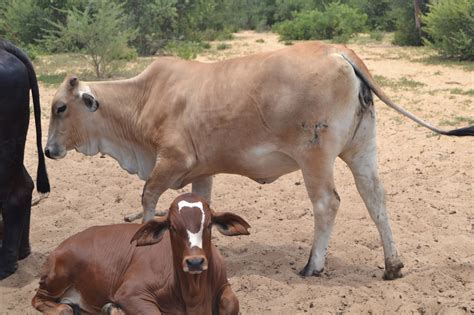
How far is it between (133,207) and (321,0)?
24.7 meters

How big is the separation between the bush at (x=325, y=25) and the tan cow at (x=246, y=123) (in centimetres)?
1774

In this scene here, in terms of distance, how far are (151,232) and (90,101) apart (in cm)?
208

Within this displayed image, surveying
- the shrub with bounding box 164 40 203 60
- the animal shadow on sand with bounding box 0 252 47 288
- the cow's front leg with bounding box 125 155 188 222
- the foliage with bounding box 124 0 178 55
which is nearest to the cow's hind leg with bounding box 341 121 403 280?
the cow's front leg with bounding box 125 155 188 222

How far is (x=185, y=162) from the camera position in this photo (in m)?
5.34

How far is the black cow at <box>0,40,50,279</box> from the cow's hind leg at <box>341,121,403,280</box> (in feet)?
8.05

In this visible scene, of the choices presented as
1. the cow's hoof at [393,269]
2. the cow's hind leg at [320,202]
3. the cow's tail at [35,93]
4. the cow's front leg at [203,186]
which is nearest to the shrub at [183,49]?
the cow's front leg at [203,186]

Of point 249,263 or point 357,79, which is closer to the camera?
point 357,79

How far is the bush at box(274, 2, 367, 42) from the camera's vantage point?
23172mm

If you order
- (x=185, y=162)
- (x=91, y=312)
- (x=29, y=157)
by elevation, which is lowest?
(x=29, y=157)

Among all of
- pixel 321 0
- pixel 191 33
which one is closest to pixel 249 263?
pixel 191 33

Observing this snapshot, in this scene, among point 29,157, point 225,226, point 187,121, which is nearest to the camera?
point 225,226

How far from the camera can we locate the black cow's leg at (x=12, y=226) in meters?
5.23

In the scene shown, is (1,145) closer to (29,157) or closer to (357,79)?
(357,79)

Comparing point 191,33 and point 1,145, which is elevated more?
point 1,145
